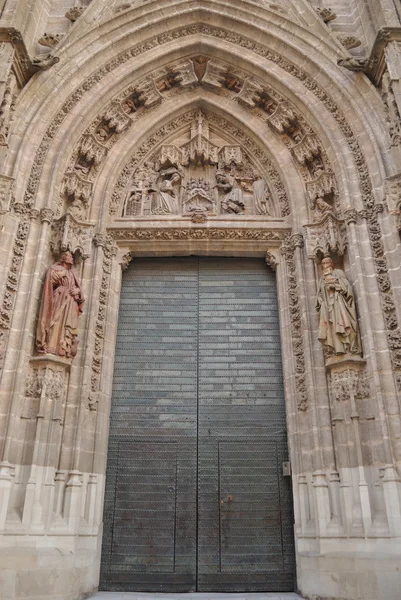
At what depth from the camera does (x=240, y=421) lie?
8.27m

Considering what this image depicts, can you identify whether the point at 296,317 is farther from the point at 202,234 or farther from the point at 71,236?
the point at 71,236

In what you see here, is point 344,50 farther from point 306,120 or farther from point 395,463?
point 395,463

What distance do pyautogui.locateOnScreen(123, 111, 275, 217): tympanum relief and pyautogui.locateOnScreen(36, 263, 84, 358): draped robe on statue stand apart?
2401mm

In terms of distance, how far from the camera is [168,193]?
1010 cm

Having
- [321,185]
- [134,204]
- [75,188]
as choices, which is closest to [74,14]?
[75,188]

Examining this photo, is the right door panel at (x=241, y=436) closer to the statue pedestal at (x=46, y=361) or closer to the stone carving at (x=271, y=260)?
the stone carving at (x=271, y=260)

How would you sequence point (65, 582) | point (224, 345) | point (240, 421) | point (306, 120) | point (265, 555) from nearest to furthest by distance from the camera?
point (65, 582), point (265, 555), point (240, 421), point (224, 345), point (306, 120)

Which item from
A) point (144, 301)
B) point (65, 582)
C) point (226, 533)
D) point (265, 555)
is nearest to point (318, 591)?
point (265, 555)

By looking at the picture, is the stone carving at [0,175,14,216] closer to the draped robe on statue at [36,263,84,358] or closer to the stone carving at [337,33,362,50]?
the draped robe on statue at [36,263,84,358]

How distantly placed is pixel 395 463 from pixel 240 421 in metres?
2.53

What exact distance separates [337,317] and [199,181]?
4.39 metres

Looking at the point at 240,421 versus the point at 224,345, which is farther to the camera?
the point at 224,345

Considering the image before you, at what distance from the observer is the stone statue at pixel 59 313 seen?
7.49 metres

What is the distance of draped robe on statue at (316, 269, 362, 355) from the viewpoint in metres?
7.46
